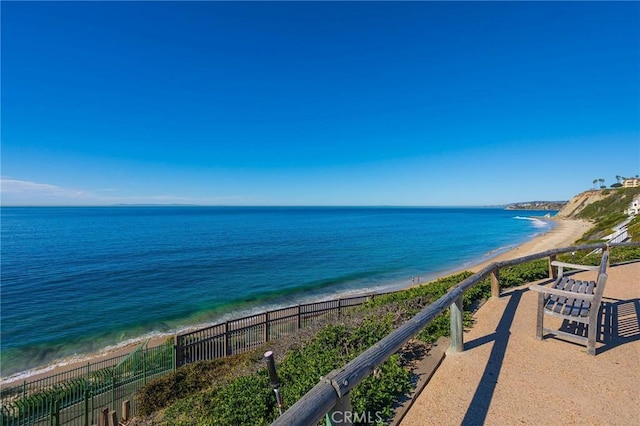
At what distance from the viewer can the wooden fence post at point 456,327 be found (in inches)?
177

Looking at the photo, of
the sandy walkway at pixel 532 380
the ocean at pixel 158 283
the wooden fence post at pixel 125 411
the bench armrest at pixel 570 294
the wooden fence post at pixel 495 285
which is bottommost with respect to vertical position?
the ocean at pixel 158 283

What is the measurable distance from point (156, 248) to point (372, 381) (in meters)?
43.5

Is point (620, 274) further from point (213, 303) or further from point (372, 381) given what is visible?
point (213, 303)

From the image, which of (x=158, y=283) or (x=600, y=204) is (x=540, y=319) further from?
(x=600, y=204)

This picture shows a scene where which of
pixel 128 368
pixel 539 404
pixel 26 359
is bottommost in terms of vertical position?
pixel 26 359

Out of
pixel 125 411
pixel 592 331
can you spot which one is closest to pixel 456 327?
pixel 592 331

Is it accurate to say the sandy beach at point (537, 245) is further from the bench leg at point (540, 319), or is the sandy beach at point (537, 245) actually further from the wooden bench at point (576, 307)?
the bench leg at point (540, 319)

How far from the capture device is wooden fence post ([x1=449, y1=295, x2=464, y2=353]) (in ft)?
14.7

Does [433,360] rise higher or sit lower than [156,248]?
higher

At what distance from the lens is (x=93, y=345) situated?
14.2 meters

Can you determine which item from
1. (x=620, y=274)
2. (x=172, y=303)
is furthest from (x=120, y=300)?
(x=620, y=274)

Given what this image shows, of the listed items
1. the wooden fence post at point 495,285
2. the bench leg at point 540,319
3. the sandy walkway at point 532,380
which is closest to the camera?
the sandy walkway at point 532,380

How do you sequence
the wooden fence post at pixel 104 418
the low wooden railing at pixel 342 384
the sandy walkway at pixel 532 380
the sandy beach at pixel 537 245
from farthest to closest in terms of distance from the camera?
the sandy beach at pixel 537 245 → the wooden fence post at pixel 104 418 → the sandy walkway at pixel 532 380 → the low wooden railing at pixel 342 384

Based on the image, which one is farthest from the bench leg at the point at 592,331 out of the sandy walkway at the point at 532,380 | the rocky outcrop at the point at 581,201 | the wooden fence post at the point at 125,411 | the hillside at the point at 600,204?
the rocky outcrop at the point at 581,201
